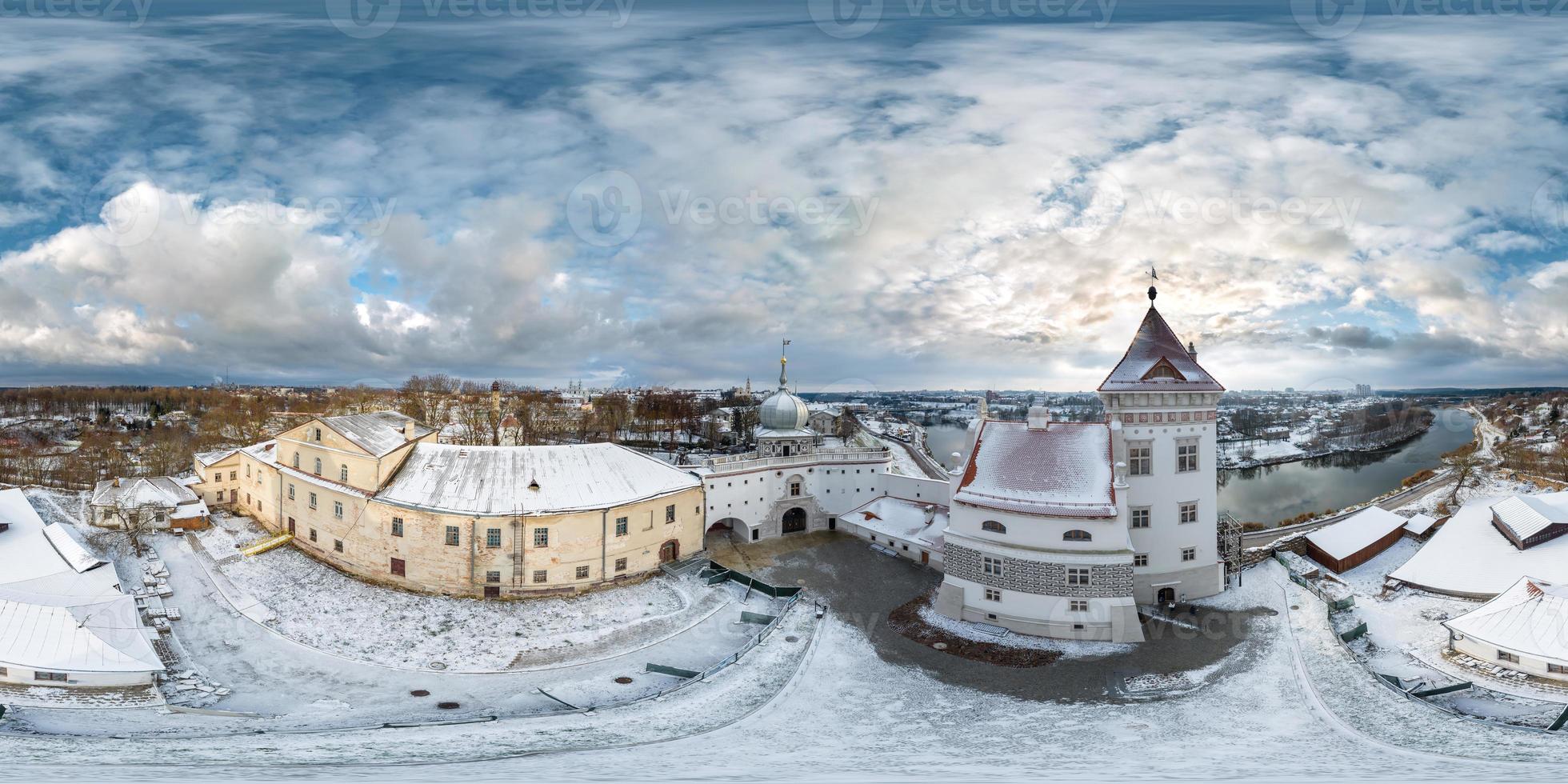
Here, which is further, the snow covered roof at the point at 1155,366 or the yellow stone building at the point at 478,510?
the yellow stone building at the point at 478,510

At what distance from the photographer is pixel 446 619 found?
28.2 meters

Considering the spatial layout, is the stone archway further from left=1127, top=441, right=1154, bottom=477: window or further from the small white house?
the small white house

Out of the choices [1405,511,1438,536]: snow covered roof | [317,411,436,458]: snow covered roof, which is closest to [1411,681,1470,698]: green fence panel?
[1405,511,1438,536]: snow covered roof

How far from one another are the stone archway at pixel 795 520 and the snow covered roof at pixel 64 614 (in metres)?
26.8

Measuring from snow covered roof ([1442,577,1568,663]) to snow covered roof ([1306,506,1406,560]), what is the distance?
11871 millimetres

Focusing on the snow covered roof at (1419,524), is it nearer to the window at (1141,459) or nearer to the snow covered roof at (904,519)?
the window at (1141,459)

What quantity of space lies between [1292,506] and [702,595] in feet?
202

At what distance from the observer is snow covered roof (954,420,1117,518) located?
26.4 metres

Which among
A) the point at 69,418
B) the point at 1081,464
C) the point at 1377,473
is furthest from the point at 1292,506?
the point at 69,418

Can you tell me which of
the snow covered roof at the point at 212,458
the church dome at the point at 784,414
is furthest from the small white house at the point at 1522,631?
the snow covered roof at the point at 212,458

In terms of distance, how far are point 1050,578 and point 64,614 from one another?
32.9 meters

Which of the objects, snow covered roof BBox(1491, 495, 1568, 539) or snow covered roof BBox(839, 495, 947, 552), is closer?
snow covered roof BBox(1491, 495, 1568, 539)

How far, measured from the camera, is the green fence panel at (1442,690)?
20.9 meters

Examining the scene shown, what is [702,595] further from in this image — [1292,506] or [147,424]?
[147,424]
